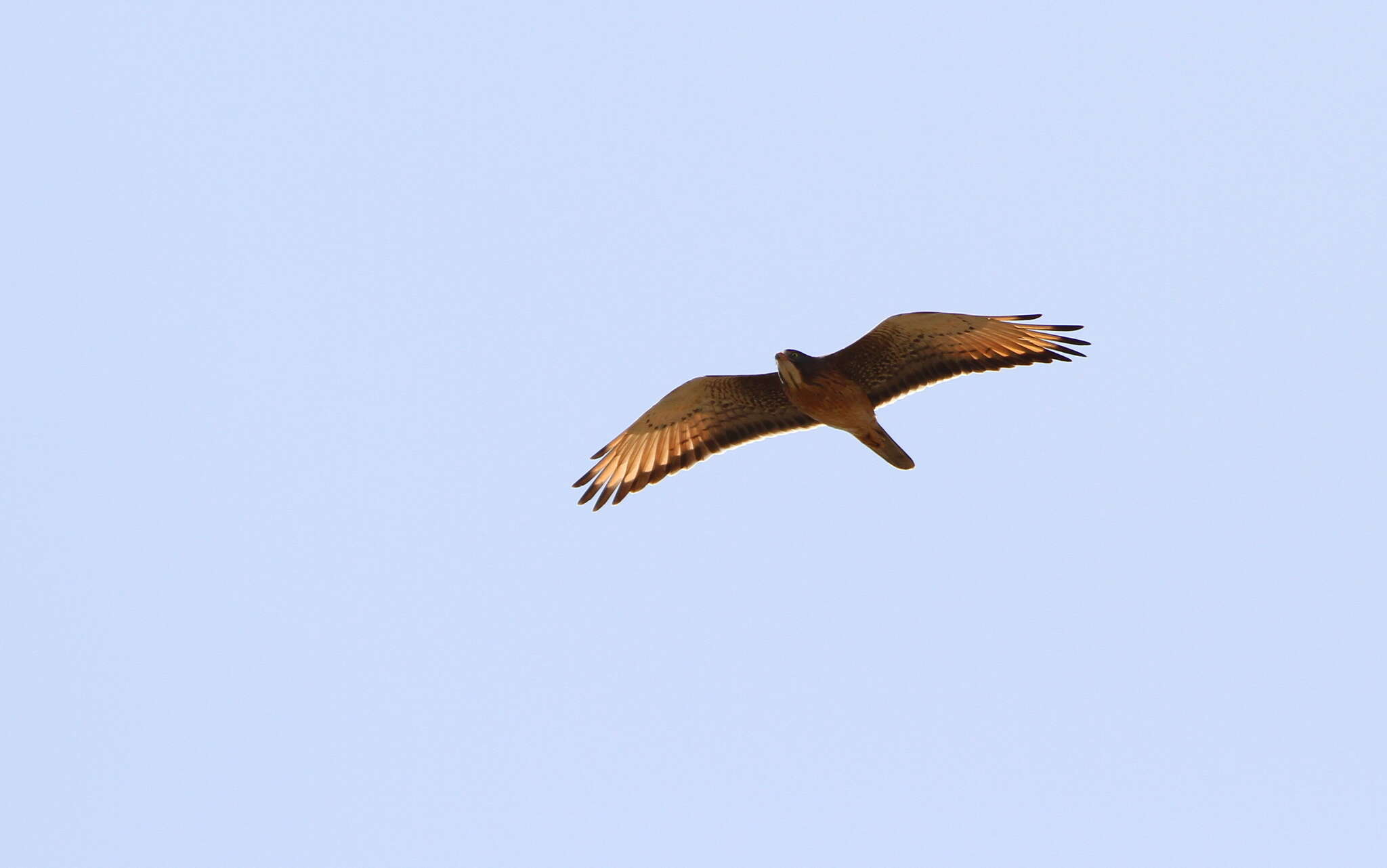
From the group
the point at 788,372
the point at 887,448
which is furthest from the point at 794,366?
the point at 887,448

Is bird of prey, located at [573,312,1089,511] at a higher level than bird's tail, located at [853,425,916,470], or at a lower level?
higher

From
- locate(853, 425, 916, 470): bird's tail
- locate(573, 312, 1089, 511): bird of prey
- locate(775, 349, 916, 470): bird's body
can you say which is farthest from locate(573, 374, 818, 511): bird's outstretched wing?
locate(853, 425, 916, 470): bird's tail

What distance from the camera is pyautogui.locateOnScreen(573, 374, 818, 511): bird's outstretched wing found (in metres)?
15.4

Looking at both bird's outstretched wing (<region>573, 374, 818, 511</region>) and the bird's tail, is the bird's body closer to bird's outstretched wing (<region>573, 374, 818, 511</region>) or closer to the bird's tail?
the bird's tail

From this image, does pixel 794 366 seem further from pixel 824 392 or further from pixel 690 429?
pixel 690 429

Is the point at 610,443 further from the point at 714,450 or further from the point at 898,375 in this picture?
the point at 898,375

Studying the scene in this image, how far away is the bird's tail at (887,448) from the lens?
14688mm

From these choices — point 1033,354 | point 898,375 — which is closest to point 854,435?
point 898,375

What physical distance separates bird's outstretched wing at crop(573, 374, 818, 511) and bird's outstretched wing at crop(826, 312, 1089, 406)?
2.87 feet

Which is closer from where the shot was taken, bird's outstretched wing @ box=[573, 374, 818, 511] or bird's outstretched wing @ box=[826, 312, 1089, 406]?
bird's outstretched wing @ box=[826, 312, 1089, 406]

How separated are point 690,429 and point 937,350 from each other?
2.74 meters

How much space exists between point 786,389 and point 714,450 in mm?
1176

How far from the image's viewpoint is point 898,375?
1499 cm

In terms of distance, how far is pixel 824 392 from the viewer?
1463 centimetres
